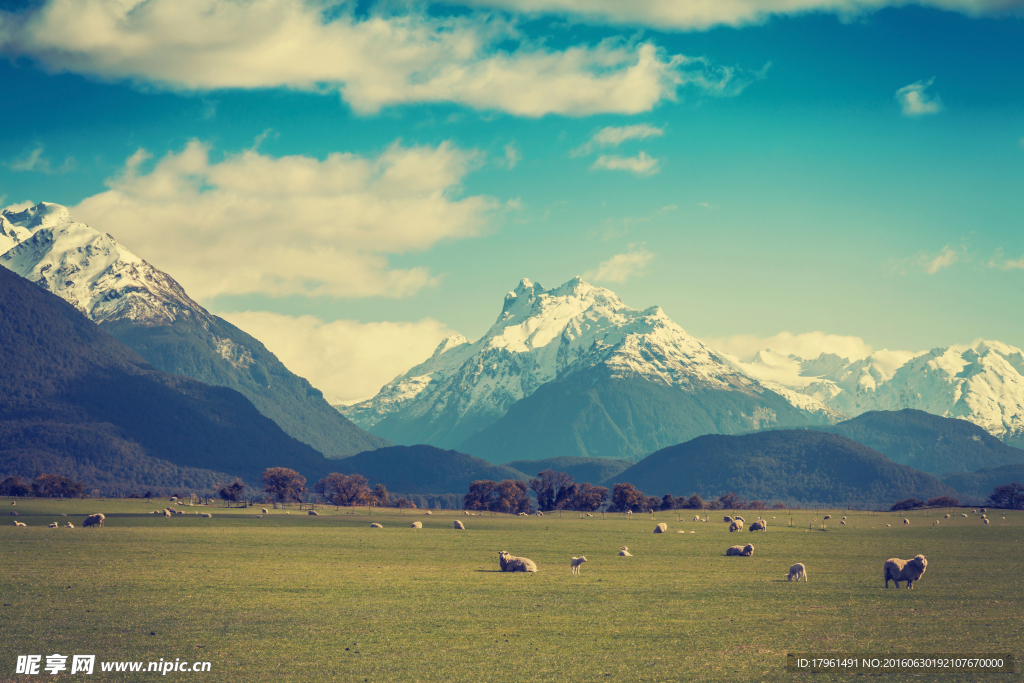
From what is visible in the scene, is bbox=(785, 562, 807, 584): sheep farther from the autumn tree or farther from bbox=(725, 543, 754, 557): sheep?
the autumn tree

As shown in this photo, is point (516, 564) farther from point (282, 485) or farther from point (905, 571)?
point (282, 485)

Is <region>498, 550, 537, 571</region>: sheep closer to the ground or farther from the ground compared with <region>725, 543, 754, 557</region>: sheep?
farther from the ground

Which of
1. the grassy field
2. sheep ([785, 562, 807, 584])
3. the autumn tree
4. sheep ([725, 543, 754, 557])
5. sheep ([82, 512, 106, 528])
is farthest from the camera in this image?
the autumn tree

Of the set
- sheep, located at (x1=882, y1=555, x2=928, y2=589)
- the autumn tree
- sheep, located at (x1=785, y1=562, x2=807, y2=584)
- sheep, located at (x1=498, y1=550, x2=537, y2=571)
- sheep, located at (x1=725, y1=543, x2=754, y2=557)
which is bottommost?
the autumn tree

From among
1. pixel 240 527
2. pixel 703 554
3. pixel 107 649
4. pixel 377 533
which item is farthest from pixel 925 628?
pixel 240 527

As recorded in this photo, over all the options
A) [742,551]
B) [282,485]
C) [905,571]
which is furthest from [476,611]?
[282,485]

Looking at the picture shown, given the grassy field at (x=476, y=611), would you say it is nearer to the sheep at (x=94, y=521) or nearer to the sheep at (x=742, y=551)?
the sheep at (x=742, y=551)

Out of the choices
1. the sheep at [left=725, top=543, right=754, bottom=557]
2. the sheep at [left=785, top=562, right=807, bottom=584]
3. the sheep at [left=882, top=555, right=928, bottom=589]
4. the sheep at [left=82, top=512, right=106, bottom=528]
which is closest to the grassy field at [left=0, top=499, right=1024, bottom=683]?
the sheep at [left=725, top=543, right=754, bottom=557]

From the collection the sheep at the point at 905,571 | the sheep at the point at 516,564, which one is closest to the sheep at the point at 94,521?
the sheep at the point at 516,564

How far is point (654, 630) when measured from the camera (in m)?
30.4

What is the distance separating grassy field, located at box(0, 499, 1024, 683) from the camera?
2508 centimetres

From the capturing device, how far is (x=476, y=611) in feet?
113

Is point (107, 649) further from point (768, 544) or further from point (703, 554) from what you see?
point (768, 544)

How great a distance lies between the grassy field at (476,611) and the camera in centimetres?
2508
